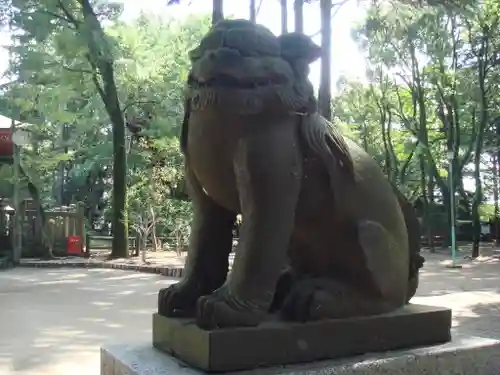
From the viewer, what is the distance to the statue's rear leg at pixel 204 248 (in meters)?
2.17

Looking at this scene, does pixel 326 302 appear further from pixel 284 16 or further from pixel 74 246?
pixel 74 246

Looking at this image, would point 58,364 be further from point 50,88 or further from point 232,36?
point 50,88

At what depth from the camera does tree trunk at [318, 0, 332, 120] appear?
10.2 meters

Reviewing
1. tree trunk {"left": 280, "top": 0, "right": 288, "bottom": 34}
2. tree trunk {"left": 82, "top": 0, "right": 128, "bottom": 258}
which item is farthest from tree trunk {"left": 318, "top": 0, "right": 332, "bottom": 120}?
tree trunk {"left": 82, "top": 0, "right": 128, "bottom": 258}

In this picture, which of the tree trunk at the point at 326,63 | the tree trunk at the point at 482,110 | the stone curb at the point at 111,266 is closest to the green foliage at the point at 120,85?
the stone curb at the point at 111,266

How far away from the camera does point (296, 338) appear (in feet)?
6.34

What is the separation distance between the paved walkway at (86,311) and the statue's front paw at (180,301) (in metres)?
2.52

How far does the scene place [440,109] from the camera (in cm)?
2153

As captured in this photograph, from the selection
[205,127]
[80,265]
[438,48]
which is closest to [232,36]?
[205,127]

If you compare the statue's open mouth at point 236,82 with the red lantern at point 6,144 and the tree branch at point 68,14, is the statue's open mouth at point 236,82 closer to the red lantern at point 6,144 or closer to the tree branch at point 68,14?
the tree branch at point 68,14

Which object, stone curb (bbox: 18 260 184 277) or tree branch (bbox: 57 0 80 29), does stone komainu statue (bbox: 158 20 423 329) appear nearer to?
stone curb (bbox: 18 260 184 277)

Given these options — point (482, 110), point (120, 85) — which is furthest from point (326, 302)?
point (482, 110)

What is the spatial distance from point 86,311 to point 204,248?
5.68m

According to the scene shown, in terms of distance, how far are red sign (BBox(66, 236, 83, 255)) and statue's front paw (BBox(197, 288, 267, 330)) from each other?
1626 cm
